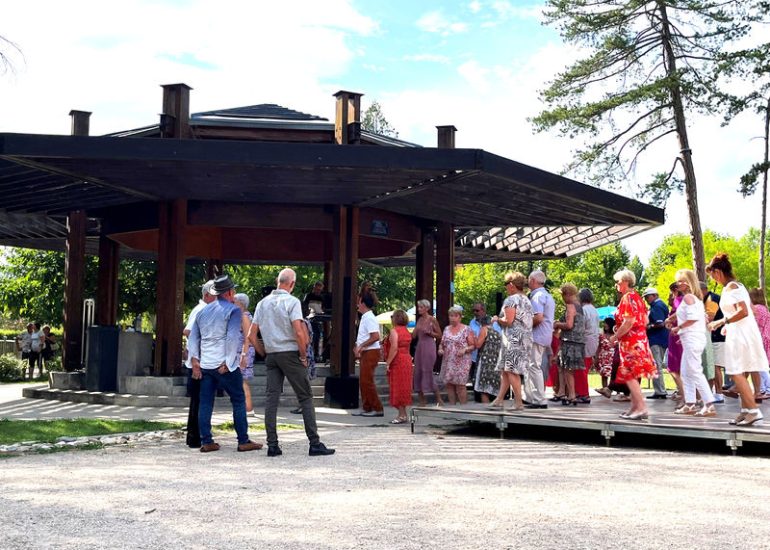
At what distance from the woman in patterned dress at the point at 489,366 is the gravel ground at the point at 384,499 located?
135 inches

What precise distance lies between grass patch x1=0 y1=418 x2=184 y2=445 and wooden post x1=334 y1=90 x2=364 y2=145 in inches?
240

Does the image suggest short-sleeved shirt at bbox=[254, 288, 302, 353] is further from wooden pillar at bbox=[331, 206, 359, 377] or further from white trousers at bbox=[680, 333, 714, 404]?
wooden pillar at bbox=[331, 206, 359, 377]

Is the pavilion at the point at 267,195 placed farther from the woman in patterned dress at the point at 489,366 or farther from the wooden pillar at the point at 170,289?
the woman in patterned dress at the point at 489,366

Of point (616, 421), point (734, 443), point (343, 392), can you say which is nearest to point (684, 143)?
point (343, 392)

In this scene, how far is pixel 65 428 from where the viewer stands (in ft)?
33.9

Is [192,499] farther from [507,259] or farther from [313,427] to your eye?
[507,259]

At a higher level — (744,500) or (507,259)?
(507,259)

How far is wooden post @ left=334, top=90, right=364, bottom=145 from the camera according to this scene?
14719 millimetres

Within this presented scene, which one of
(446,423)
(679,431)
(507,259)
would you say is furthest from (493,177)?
(507,259)

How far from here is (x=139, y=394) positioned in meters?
14.4

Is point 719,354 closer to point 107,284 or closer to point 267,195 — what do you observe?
point 267,195

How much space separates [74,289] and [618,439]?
1143cm

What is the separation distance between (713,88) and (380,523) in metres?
22.6

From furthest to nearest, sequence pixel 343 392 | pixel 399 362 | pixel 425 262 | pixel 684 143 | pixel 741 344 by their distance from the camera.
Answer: pixel 684 143 < pixel 425 262 < pixel 343 392 < pixel 399 362 < pixel 741 344
